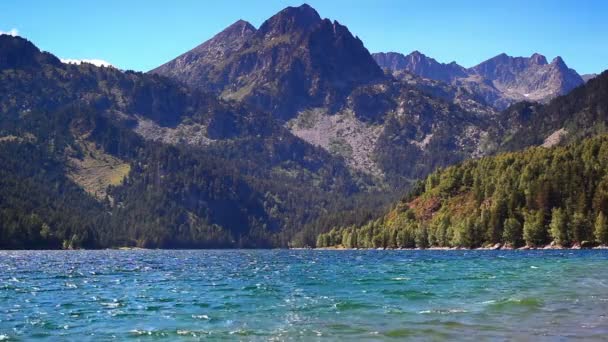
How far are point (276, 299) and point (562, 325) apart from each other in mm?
25979

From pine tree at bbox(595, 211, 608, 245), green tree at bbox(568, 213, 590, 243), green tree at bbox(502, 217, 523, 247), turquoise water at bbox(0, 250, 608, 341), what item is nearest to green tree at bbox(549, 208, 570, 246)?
green tree at bbox(568, 213, 590, 243)

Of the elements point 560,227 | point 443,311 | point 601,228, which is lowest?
point 443,311

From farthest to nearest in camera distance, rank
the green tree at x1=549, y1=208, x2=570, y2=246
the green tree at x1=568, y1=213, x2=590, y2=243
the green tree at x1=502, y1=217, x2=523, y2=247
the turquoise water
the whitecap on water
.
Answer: the green tree at x1=502, y1=217, x2=523, y2=247 → the green tree at x1=549, y1=208, x2=570, y2=246 → the green tree at x1=568, y1=213, x2=590, y2=243 → the whitecap on water → the turquoise water

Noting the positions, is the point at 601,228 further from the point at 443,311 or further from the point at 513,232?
the point at 443,311

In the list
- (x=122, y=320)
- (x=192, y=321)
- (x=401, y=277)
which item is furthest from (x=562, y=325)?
(x=401, y=277)

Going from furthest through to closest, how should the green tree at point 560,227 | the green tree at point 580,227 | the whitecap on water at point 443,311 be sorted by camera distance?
the green tree at point 560,227 → the green tree at point 580,227 → the whitecap on water at point 443,311

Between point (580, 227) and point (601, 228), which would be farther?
point (580, 227)

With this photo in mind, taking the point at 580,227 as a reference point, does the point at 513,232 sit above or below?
below

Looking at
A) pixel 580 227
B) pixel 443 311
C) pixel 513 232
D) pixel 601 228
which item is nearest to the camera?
pixel 443 311

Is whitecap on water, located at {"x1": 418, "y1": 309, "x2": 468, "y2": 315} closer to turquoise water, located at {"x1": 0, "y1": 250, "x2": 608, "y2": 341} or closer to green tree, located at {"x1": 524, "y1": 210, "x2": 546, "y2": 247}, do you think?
turquoise water, located at {"x1": 0, "y1": 250, "x2": 608, "y2": 341}

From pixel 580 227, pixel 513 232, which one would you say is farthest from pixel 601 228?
pixel 513 232

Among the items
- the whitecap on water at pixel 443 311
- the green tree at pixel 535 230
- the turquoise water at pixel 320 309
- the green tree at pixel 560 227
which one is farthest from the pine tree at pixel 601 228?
the whitecap on water at pixel 443 311

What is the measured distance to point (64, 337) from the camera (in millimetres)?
37844

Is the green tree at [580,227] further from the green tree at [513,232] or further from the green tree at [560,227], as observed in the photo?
the green tree at [513,232]
